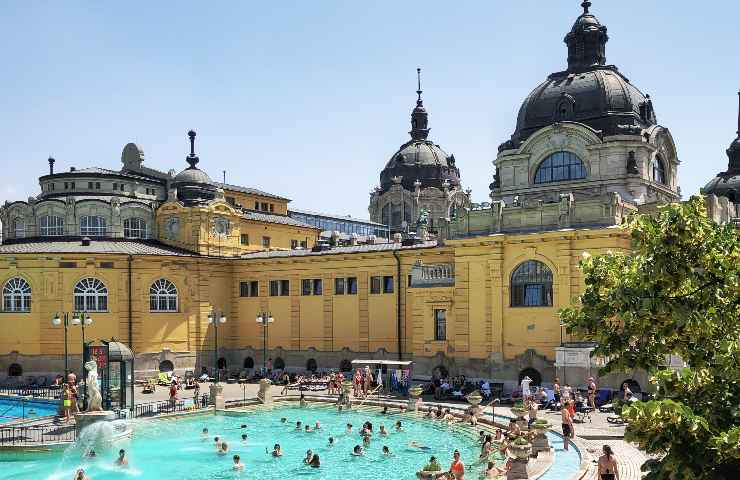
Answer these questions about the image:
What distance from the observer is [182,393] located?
146 feet

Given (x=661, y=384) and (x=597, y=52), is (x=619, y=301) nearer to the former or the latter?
(x=661, y=384)

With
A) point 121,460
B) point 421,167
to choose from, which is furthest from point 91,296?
point 421,167

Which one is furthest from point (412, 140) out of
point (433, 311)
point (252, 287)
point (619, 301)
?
point (619, 301)

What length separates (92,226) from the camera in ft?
178

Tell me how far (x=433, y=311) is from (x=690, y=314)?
32888 millimetres

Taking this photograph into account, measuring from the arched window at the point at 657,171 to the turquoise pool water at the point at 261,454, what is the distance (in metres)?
21.4

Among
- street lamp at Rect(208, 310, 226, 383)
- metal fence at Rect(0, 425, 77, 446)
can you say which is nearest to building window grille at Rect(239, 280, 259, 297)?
street lamp at Rect(208, 310, 226, 383)

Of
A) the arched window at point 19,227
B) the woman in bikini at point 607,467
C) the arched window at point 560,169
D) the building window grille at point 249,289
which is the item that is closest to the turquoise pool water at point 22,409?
the arched window at point 19,227

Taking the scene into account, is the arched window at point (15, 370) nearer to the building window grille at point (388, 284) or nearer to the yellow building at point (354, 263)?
the yellow building at point (354, 263)

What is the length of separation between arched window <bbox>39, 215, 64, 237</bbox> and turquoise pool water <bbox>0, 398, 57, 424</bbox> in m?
14.9

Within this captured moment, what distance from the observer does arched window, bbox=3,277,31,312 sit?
48969 millimetres

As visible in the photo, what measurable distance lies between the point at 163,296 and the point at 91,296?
4.62m

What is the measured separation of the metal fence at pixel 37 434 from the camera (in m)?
30.5

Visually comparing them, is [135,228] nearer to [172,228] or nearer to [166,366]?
[172,228]
